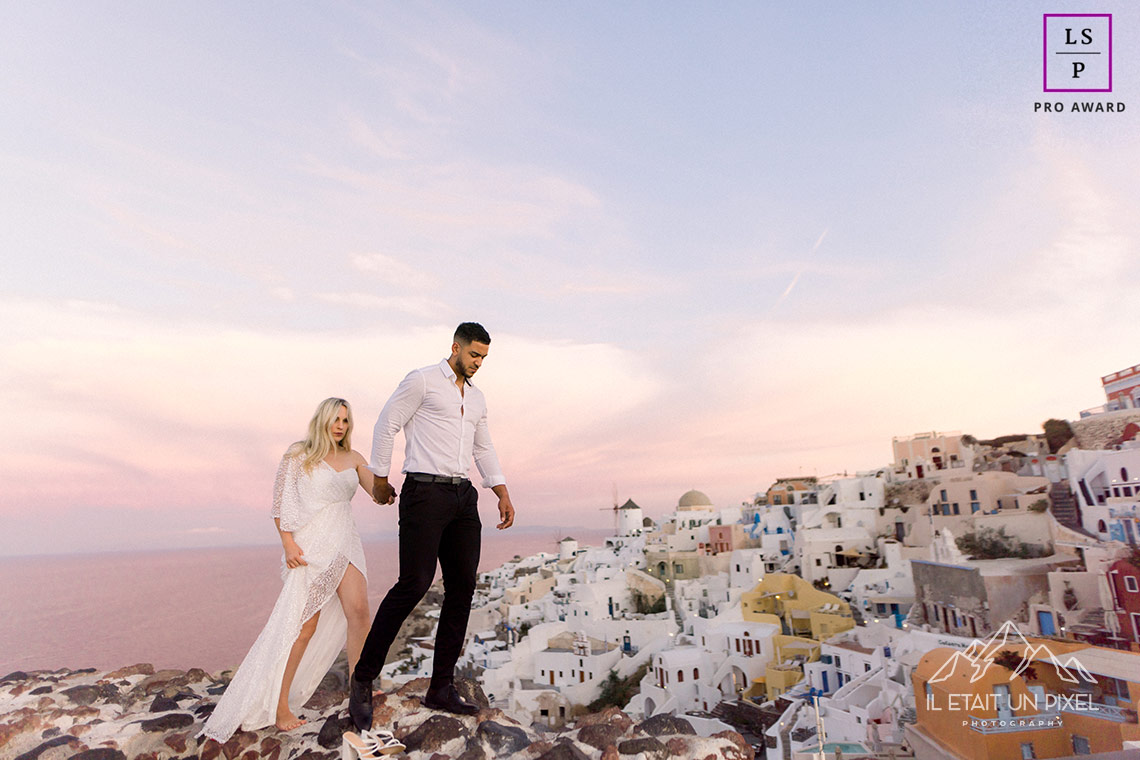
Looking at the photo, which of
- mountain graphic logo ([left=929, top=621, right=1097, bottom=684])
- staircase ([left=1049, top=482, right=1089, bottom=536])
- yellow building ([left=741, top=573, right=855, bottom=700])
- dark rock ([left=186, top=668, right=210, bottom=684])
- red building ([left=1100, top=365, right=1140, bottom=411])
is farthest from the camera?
red building ([left=1100, top=365, right=1140, bottom=411])

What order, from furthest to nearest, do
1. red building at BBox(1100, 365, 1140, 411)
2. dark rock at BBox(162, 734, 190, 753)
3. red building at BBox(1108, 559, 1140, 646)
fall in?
red building at BBox(1100, 365, 1140, 411)
red building at BBox(1108, 559, 1140, 646)
dark rock at BBox(162, 734, 190, 753)

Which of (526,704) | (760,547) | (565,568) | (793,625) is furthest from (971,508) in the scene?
(565,568)

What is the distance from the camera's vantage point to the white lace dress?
369 cm

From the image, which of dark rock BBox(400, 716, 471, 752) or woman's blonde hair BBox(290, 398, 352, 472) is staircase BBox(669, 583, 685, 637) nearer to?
dark rock BBox(400, 716, 471, 752)

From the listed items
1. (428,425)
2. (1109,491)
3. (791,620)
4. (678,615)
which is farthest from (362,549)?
(678,615)

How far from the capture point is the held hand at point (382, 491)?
11.3 ft

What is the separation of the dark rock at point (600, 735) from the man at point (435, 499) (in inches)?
29.9

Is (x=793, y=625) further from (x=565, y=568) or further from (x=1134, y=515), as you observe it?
(x=565, y=568)

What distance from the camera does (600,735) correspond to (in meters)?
3.44

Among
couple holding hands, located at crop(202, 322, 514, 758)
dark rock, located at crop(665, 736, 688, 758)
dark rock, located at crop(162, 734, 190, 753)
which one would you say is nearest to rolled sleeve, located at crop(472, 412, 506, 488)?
couple holding hands, located at crop(202, 322, 514, 758)

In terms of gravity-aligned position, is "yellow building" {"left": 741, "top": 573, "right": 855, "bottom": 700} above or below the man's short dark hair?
below

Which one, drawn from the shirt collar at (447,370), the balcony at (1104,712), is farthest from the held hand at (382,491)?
the balcony at (1104,712)

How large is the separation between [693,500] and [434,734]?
56759mm

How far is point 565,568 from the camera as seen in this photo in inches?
2148
